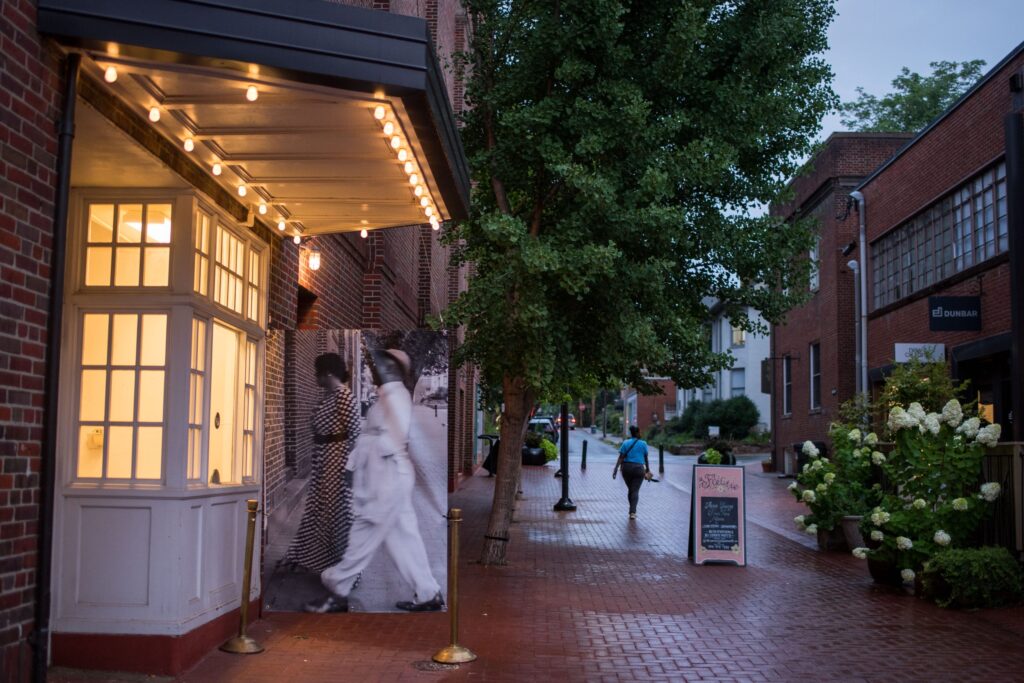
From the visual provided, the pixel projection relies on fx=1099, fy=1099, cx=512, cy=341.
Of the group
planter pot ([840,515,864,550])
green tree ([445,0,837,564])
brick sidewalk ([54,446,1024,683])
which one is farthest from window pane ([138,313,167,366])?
planter pot ([840,515,864,550])

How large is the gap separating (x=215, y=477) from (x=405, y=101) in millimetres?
3461

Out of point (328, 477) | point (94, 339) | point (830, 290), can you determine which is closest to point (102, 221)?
point (94, 339)

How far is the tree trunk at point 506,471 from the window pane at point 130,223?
6837mm

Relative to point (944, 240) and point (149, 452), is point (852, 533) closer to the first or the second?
point (944, 240)

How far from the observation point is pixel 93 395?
7352mm

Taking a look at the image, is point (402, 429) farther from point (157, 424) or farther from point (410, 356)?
point (157, 424)

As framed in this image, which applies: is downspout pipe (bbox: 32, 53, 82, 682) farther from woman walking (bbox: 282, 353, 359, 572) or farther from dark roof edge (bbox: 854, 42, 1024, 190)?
dark roof edge (bbox: 854, 42, 1024, 190)

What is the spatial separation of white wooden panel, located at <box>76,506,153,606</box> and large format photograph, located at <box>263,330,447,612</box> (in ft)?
7.08

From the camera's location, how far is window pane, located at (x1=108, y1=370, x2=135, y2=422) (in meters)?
7.39

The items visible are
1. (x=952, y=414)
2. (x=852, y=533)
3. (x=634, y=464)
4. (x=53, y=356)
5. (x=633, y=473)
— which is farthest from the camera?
(x=634, y=464)

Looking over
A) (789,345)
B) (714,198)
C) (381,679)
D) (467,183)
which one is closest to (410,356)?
(467,183)

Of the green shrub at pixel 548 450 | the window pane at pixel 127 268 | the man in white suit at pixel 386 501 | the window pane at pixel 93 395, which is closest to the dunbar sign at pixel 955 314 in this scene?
the man in white suit at pixel 386 501

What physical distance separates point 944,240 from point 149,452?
1821cm

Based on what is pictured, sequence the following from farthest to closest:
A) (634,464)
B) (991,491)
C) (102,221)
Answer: (634,464) < (991,491) < (102,221)
